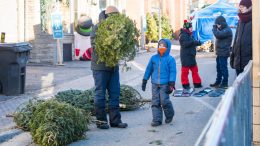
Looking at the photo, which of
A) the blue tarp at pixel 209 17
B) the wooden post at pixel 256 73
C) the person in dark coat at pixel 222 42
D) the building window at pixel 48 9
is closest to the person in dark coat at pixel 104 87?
the wooden post at pixel 256 73

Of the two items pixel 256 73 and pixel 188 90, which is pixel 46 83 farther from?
pixel 256 73

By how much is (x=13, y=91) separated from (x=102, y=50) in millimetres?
4804

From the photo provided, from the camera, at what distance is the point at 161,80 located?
846 centimetres

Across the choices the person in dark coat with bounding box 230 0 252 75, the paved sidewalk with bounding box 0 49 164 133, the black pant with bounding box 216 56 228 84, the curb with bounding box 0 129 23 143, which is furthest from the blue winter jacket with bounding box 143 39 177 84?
the black pant with bounding box 216 56 228 84

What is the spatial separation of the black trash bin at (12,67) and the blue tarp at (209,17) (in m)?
14.7

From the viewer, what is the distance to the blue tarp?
83.8ft

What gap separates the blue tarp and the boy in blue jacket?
17130 millimetres

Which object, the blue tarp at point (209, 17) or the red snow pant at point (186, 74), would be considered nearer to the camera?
the red snow pant at point (186, 74)

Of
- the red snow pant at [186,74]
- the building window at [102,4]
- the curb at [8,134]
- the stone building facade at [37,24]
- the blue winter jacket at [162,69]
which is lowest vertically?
the curb at [8,134]

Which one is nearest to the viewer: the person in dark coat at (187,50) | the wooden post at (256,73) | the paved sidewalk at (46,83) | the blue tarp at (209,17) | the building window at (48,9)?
the wooden post at (256,73)

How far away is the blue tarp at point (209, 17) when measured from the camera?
25531 mm

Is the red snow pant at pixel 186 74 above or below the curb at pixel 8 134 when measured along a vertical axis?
above

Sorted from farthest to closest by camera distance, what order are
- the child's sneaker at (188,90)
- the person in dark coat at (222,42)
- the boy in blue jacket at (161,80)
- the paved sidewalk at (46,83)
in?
the person in dark coat at (222,42) < the child's sneaker at (188,90) < the paved sidewalk at (46,83) < the boy in blue jacket at (161,80)

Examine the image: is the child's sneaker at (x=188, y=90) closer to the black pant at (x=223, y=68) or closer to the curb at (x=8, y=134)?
the black pant at (x=223, y=68)
